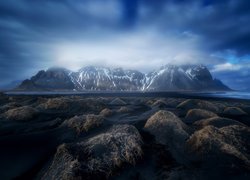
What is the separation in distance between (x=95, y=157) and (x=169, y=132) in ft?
21.9

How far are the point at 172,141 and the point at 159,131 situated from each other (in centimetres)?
206

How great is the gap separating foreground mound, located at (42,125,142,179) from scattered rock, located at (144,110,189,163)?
7.74 ft

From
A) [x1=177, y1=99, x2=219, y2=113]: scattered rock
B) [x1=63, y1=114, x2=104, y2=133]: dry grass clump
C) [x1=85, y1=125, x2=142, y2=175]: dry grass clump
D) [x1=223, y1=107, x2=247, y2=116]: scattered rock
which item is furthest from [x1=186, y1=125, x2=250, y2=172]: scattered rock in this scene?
[x1=177, y1=99, x2=219, y2=113]: scattered rock


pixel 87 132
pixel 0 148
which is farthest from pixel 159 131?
pixel 0 148

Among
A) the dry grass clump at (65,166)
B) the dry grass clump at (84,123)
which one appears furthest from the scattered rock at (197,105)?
the dry grass clump at (65,166)

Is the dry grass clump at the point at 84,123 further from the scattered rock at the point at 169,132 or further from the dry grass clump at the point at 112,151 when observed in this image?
the dry grass clump at the point at 112,151

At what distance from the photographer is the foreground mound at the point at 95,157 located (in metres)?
8.79

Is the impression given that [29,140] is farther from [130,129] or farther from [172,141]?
[172,141]

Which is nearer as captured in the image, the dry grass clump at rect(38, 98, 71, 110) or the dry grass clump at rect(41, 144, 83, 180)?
the dry grass clump at rect(41, 144, 83, 180)

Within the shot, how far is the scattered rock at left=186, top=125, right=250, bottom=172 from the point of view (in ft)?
32.6

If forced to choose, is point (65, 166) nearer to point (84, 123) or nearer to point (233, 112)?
point (84, 123)

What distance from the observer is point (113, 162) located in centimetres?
967

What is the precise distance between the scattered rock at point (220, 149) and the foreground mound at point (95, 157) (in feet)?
11.3

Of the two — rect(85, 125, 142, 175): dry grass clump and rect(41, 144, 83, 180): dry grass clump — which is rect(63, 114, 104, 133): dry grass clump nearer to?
rect(85, 125, 142, 175): dry grass clump
